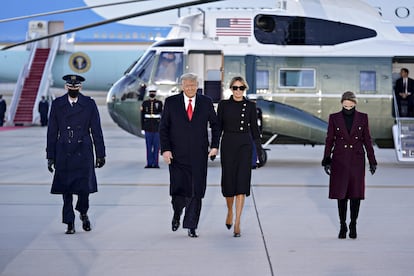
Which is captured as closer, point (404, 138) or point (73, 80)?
point (73, 80)

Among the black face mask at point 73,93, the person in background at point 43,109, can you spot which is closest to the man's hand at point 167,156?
the black face mask at point 73,93

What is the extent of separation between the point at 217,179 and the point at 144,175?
4.44 ft

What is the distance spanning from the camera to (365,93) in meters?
17.1

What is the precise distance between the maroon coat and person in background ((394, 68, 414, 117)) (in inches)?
329

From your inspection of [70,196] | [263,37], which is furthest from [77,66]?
[70,196]

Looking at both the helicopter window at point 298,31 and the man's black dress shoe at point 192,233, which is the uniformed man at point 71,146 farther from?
the helicopter window at point 298,31

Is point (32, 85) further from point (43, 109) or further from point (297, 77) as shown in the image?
point (297, 77)

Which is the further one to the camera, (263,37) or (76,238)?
(263,37)

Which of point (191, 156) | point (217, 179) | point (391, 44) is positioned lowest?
point (217, 179)

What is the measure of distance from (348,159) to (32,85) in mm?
28170

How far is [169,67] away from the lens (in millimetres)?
17266

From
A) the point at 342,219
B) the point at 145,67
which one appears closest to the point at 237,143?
the point at 342,219

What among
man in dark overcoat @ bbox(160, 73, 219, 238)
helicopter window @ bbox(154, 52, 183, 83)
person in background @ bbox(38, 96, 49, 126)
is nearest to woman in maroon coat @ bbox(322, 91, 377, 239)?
man in dark overcoat @ bbox(160, 73, 219, 238)

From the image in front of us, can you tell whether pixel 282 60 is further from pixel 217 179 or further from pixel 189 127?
pixel 189 127
